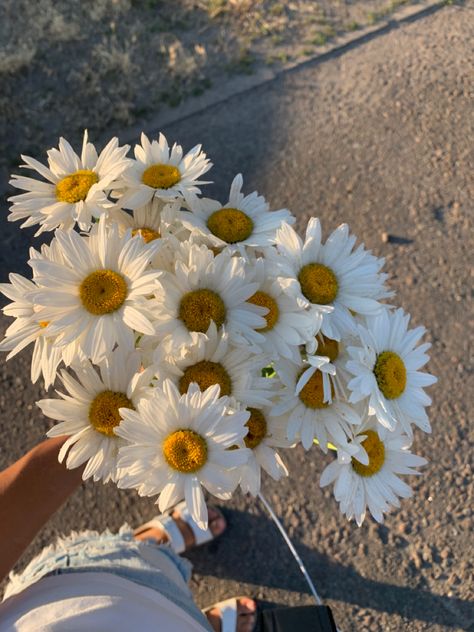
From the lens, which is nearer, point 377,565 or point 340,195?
point 377,565

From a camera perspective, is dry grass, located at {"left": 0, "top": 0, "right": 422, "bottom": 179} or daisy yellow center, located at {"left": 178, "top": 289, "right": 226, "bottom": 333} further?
dry grass, located at {"left": 0, "top": 0, "right": 422, "bottom": 179}

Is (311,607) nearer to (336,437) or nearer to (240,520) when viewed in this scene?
(240,520)

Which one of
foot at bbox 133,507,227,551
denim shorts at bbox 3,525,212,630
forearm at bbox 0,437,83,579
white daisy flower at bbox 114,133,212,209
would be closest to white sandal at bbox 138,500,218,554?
foot at bbox 133,507,227,551

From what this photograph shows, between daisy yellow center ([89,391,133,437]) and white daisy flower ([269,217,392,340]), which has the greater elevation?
white daisy flower ([269,217,392,340])

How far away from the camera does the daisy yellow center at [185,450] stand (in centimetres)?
68

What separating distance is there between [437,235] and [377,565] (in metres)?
1.15

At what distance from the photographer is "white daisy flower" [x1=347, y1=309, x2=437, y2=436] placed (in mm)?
677

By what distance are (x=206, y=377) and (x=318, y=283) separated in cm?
20

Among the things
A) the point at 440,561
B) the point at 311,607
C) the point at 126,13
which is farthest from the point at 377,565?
the point at 126,13

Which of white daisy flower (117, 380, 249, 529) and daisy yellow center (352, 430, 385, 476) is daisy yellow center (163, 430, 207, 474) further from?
daisy yellow center (352, 430, 385, 476)

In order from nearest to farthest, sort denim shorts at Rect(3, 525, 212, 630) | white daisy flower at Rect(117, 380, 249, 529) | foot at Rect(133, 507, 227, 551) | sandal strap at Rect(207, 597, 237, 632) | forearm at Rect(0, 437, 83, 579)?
white daisy flower at Rect(117, 380, 249, 529)
forearm at Rect(0, 437, 83, 579)
denim shorts at Rect(3, 525, 212, 630)
sandal strap at Rect(207, 597, 237, 632)
foot at Rect(133, 507, 227, 551)

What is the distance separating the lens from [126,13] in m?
2.22

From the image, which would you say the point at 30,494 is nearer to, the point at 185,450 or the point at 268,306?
the point at 185,450

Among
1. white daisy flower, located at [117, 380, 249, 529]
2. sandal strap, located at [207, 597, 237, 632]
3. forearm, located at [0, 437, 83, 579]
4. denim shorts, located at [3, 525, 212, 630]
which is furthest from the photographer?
sandal strap, located at [207, 597, 237, 632]
